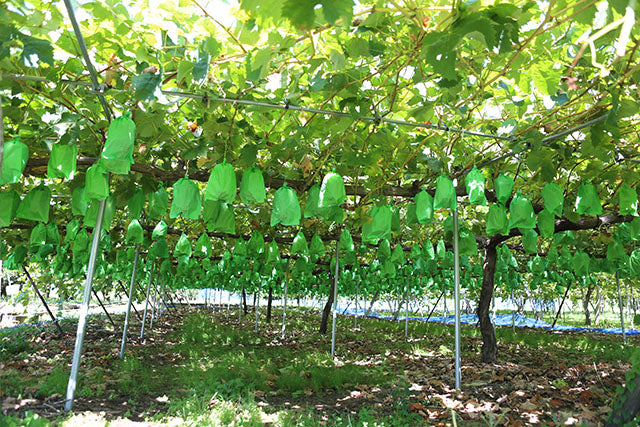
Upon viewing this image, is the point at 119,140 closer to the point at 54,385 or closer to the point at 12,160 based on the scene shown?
the point at 12,160

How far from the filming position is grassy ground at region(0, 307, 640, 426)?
343cm

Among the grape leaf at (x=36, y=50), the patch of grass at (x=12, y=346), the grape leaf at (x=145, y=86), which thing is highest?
the grape leaf at (x=36, y=50)

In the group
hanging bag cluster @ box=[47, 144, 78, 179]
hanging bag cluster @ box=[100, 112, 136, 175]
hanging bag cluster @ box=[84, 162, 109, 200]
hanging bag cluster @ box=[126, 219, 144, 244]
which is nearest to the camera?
hanging bag cluster @ box=[100, 112, 136, 175]

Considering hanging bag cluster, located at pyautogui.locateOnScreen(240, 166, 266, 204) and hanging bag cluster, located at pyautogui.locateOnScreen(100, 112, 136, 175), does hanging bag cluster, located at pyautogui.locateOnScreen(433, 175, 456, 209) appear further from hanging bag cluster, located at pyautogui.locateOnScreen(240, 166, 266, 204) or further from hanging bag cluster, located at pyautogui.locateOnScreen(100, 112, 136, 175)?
hanging bag cluster, located at pyautogui.locateOnScreen(100, 112, 136, 175)

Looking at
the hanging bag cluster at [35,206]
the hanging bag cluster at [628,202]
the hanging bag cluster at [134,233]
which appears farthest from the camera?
the hanging bag cluster at [134,233]

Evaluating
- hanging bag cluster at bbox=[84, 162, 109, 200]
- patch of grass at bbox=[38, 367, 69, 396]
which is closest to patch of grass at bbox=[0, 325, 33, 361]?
patch of grass at bbox=[38, 367, 69, 396]

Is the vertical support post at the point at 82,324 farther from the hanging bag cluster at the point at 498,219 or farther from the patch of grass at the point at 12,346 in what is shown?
the patch of grass at the point at 12,346

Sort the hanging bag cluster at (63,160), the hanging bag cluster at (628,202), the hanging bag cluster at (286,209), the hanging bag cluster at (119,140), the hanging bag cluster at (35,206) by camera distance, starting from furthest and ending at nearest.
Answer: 1. the hanging bag cluster at (628,202)
2. the hanging bag cluster at (35,206)
3. the hanging bag cluster at (286,209)
4. the hanging bag cluster at (63,160)
5. the hanging bag cluster at (119,140)

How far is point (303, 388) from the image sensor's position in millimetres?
4988

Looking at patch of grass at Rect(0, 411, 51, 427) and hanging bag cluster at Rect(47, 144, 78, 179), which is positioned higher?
→ hanging bag cluster at Rect(47, 144, 78, 179)

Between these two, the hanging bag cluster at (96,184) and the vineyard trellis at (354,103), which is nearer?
the vineyard trellis at (354,103)

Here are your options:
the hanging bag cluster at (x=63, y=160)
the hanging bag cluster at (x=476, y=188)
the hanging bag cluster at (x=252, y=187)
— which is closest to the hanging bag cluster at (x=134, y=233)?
the hanging bag cluster at (x=63, y=160)

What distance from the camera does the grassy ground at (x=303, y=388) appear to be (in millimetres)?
3428

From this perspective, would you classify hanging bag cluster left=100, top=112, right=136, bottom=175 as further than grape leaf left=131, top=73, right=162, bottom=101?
Yes
